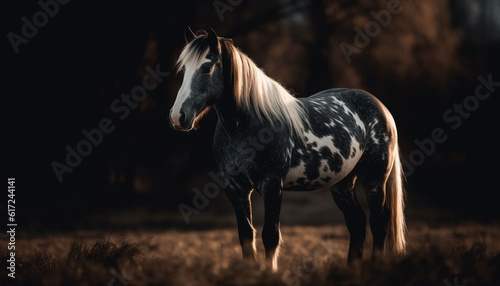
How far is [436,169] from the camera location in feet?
40.4

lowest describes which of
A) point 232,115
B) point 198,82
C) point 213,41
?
point 232,115

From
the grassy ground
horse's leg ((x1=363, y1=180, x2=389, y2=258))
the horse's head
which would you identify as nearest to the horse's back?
horse's leg ((x1=363, y1=180, x2=389, y2=258))

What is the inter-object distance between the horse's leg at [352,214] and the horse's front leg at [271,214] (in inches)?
46.9

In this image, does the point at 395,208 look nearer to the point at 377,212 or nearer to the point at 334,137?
the point at 377,212

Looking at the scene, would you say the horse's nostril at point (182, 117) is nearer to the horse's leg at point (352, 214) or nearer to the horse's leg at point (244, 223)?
the horse's leg at point (244, 223)

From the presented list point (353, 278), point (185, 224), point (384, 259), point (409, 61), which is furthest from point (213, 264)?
point (409, 61)

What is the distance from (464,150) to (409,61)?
106 inches

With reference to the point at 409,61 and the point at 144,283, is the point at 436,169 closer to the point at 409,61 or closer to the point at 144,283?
the point at 409,61

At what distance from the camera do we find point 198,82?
3508 mm

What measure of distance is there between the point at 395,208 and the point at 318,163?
134cm

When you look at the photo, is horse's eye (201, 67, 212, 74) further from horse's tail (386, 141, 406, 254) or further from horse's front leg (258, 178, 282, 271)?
horse's tail (386, 141, 406, 254)

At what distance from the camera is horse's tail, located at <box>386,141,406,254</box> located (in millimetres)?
4695

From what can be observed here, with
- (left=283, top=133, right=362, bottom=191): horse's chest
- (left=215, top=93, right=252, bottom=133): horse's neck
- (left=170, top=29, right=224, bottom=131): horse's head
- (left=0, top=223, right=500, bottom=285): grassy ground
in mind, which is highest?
(left=170, top=29, right=224, bottom=131): horse's head

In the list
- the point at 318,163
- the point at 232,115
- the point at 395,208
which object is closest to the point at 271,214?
the point at 318,163
